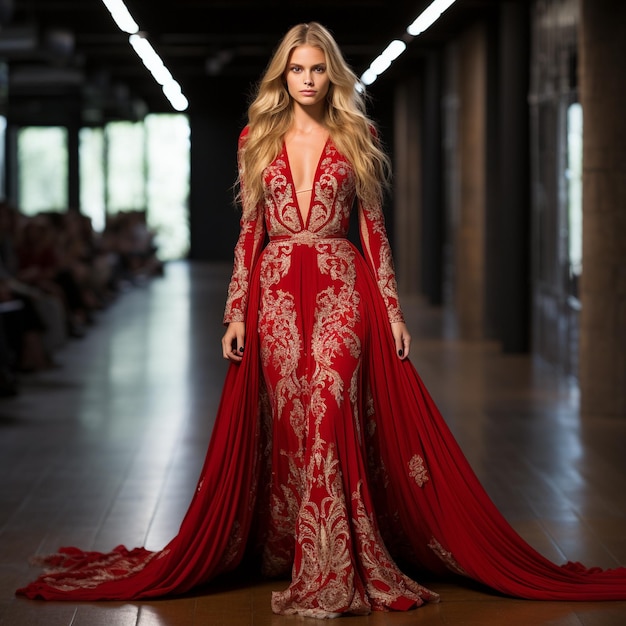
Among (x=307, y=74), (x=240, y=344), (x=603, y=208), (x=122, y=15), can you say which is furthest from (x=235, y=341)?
(x=122, y=15)

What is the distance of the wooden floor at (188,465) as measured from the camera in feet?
13.1

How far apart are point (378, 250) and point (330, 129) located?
16.0 inches

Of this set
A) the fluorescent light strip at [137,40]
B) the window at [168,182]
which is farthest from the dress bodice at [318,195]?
the window at [168,182]

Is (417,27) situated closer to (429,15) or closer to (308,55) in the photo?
(429,15)

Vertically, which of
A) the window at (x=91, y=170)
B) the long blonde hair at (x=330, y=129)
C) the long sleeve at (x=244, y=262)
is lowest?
the long sleeve at (x=244, y=262)

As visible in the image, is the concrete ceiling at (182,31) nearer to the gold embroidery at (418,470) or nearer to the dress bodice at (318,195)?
the dress bodice at (318,195)

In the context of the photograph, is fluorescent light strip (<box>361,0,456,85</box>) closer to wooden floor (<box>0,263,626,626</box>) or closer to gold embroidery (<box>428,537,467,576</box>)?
wooden floor (<box>0,263,626,626</box>)

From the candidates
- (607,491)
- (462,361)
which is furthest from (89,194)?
(607,491)

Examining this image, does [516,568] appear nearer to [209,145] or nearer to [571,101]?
[571,101]

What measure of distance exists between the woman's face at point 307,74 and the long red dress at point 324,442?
175 millimetres

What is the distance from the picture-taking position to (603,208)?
7793mm

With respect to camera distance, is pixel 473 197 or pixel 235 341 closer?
pixel 235 341

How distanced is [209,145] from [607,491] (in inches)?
962

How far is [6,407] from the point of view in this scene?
8.53m
